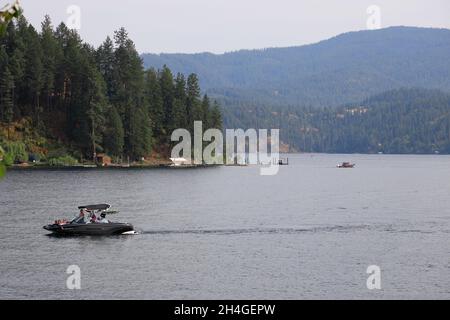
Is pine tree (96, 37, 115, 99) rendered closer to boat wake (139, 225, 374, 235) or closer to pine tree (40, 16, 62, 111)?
pine tree (40, 16, 62, 111)

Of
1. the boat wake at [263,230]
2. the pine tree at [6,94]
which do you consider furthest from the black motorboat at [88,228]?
the pine tree at [6,94]

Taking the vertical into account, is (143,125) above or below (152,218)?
above

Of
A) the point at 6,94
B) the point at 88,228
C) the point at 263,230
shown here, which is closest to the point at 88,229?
the point at 88,228

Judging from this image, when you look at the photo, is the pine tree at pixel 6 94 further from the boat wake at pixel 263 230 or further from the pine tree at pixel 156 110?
the boat wake at pixel 263 230

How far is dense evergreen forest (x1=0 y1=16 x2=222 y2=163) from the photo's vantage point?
168 m

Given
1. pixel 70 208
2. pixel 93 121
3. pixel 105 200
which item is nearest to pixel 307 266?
pixel 70 208

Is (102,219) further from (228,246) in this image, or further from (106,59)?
(106,59)

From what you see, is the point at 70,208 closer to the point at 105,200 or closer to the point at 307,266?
the point at 105,200

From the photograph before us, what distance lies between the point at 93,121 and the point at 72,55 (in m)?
20.0

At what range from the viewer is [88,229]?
74.9 metres

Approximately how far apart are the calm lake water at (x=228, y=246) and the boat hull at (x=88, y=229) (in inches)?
55.6

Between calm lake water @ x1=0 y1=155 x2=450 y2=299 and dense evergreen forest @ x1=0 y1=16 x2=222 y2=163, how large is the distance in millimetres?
39219

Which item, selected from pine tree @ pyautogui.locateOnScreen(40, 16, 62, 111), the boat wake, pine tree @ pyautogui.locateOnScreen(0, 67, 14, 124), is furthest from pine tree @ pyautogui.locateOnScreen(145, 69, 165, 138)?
the boat wake

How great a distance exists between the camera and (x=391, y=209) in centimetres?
10606
